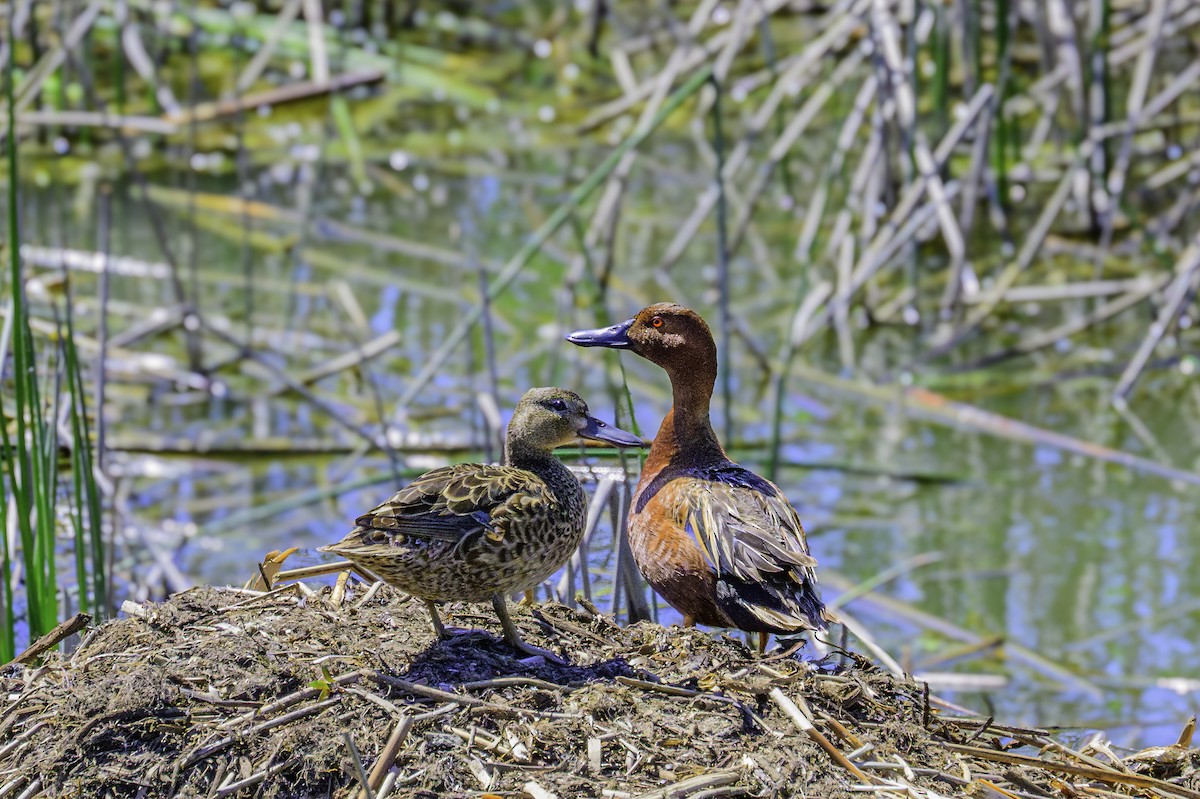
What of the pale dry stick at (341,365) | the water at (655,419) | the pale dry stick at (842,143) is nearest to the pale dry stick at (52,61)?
the water at (655,419)

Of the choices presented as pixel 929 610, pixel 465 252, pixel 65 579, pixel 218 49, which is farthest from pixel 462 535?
pixel 218 49

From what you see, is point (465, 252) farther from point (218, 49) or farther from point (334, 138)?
point (218, 49)

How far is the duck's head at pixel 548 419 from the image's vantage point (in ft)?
14.9

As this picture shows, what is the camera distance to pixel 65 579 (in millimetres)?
5348

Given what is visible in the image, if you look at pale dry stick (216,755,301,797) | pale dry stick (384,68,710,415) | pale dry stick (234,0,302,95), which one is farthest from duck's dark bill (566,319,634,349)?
pale dry stick (234,0,302,95)

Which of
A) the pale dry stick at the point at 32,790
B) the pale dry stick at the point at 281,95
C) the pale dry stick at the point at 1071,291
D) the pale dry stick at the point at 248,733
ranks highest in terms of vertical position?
the pale dry stick at the point at 281,95

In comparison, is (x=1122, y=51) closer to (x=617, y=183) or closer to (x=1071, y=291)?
(x=1071, y=291)

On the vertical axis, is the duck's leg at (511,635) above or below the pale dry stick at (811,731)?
above

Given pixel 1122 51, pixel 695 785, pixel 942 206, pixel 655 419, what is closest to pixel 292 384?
pixel 655 419

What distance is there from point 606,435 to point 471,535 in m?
0.78

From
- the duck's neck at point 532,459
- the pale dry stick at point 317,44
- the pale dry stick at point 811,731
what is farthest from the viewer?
the pale dry stick at point 317,44

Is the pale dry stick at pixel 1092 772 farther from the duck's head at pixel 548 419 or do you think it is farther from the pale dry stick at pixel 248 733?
the pale dry stick at pixel 248 733

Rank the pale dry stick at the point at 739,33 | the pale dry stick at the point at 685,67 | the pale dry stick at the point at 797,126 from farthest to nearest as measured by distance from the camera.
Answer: the pale dry stick at the point at 685,67 → the pale dry stick at the point at 739,33 → the pale dry stick at the point at 797,126

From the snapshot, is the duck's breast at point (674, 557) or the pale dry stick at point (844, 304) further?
the pale dry stick at point (844, 304)
